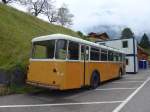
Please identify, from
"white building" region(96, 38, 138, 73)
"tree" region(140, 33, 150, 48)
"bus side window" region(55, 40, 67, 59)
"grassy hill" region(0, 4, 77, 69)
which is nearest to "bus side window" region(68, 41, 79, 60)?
"bus side window" region(55, 40, 67, 59)

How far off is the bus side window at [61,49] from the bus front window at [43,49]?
30 cm

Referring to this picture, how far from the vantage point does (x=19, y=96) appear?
13.9 m

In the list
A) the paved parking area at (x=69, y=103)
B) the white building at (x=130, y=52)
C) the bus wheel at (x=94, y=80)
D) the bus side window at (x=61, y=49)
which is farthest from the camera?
the white building at (x=130, y=52)

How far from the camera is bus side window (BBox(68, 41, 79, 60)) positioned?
14.1m

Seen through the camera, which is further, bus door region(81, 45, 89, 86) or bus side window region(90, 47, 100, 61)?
bus side window region(90, 47, 100, 61)

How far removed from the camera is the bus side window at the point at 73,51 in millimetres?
14093

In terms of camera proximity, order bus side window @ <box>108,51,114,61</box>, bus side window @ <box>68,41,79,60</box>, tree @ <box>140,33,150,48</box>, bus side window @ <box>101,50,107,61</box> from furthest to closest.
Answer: tree @ <box>140,33,150,48</box> → bus side window @ <box>108,51,114,61</box> → bus side window @ <box>101,50,107,61</box> → bus side window @ <box>68,41,79,60</box>

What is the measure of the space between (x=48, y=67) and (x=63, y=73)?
81 centimetres

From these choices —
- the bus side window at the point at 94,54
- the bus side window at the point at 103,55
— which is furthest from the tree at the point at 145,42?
the bus side window at the point at 94,54

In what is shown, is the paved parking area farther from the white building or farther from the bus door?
the white building

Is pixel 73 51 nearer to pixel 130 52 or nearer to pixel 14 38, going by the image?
pixel 14 38

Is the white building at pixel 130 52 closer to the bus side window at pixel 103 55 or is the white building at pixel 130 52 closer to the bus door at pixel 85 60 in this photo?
the bus side window at pixel 103 55

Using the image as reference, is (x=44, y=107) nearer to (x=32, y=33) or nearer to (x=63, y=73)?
(x=63, y=73)

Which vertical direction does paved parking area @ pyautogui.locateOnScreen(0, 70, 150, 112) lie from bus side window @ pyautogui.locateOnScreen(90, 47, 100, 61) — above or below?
below
